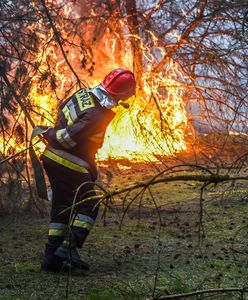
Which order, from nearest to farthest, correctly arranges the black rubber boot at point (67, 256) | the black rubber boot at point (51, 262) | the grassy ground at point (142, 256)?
the grassy ground at point (142, 256)
the black rubber boot at point (67, 256)
the black rubber boot at point (51, 262)

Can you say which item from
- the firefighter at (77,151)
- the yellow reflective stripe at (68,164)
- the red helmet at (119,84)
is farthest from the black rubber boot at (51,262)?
the red helmet at (119,84)

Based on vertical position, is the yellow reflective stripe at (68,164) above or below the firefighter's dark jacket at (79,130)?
below

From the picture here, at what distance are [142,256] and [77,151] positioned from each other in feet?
4.29

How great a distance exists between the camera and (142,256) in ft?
18.1

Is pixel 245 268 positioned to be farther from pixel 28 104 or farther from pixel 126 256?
pixel 28 104

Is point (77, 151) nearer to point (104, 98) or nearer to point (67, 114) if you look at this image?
point (67, 114)

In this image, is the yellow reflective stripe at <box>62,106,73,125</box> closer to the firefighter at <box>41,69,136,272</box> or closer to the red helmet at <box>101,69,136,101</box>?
the firefighter at <box>41,69,136,272</box>

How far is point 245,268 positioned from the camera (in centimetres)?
511

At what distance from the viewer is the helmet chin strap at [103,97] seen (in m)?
4.81

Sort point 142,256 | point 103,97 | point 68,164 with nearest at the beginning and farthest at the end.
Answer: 1. point 103,97
2. point 68,164
3. point 142,256

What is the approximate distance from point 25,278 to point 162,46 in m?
8.22

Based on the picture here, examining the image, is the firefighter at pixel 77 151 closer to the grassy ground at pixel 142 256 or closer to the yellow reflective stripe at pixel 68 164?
the yellow reflective stripe at pixel 68 164

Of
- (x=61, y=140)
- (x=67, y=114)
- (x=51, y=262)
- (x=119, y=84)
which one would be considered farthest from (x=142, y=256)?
(x=119, y=84)

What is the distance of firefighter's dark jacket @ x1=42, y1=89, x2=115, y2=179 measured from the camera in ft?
15.7
